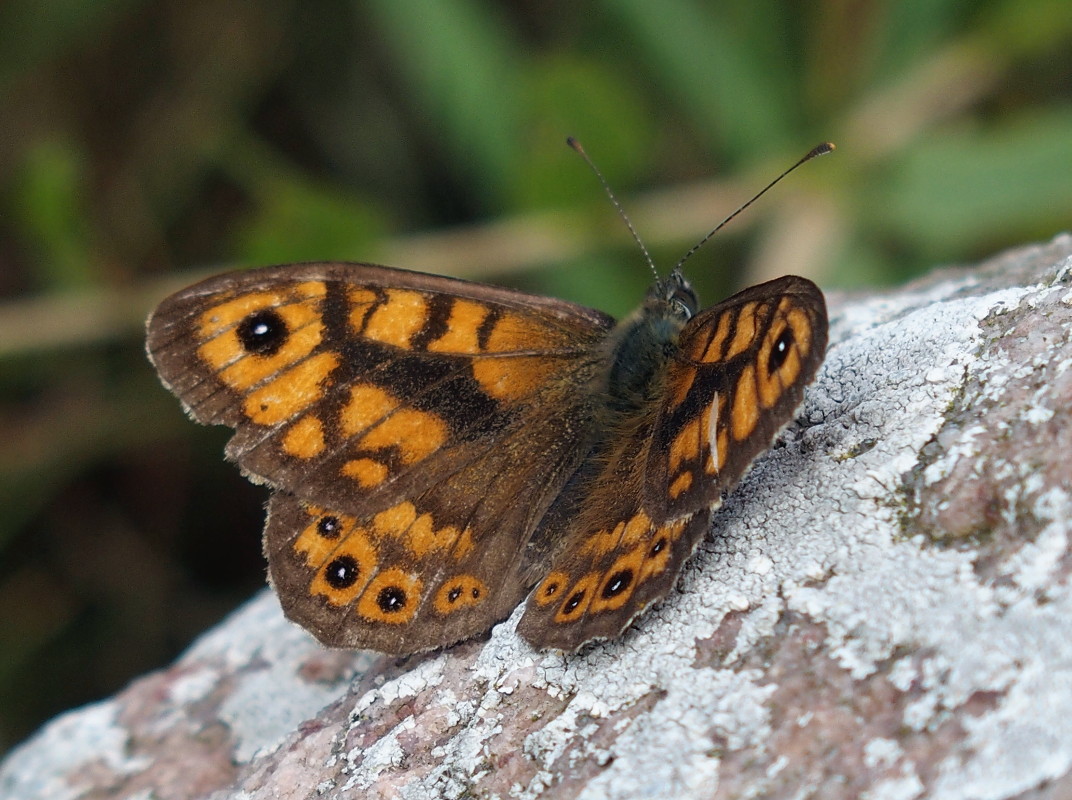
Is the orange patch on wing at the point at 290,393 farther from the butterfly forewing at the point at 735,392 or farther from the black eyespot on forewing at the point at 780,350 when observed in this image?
the black eyespot on forewing at the point at 780,350

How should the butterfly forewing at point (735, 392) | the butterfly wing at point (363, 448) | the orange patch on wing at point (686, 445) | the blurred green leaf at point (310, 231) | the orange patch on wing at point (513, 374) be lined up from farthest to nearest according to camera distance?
the blurred green leaf at point (310, 231), the orange patch on wing at point (513, 374), the butterfly wing at point (363, 448), the orange patch on wing at point (686, 445), the butterfly forewing at point (735, 392)

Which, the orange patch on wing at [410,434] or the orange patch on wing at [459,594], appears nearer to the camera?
the orange patch on wing at [459,594]

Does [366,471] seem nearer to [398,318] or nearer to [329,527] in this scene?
[329,527]

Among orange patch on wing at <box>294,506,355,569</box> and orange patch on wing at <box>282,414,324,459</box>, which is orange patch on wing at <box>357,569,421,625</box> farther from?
orange patch on wing at <box>282,414,324,459</box>

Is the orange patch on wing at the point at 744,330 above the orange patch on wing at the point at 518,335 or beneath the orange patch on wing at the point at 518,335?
above

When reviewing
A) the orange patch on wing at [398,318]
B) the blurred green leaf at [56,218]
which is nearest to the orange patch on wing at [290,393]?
the orange patch on wing at [398,318]

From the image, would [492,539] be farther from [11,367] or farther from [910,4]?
[910,4]
